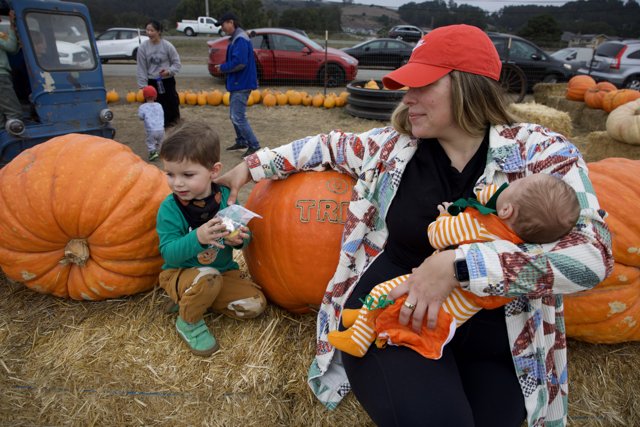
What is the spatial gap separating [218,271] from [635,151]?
23.8ft

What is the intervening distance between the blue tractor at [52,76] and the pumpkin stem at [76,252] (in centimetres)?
325

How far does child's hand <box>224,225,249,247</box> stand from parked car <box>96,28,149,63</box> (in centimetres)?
2258

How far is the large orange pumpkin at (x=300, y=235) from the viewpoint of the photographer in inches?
95.6

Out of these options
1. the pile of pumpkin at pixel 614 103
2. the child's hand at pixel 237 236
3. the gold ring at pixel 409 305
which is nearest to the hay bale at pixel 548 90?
the pile of pumpkin at pixel 614 103

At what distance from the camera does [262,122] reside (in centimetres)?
1030

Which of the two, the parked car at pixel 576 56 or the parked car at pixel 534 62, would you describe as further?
the parked car at pixel 534 62

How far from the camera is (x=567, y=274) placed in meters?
1.59

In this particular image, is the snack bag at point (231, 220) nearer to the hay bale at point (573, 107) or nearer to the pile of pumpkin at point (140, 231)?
the pile of pumpkin at point (140, 231)

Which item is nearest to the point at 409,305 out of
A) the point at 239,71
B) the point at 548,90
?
the point at 239,71

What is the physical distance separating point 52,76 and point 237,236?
4827mm

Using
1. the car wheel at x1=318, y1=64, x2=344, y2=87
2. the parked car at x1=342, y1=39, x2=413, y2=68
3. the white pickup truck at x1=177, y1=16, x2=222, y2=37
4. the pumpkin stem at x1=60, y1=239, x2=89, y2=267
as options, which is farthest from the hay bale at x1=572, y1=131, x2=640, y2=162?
the white pickup truck at x1=177, y1=16, x2=222, y2=37

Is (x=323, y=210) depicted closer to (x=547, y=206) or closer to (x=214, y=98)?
(x=547, y=206)

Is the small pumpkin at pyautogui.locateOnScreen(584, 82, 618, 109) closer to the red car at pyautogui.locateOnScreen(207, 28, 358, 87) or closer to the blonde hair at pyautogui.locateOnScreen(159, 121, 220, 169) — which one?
the red car at pyautogui.locateOnScreen(207, 28, 358, 87)

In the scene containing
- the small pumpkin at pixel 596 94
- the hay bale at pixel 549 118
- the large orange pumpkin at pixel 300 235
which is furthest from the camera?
the small pumpkin at pixel 596 94
